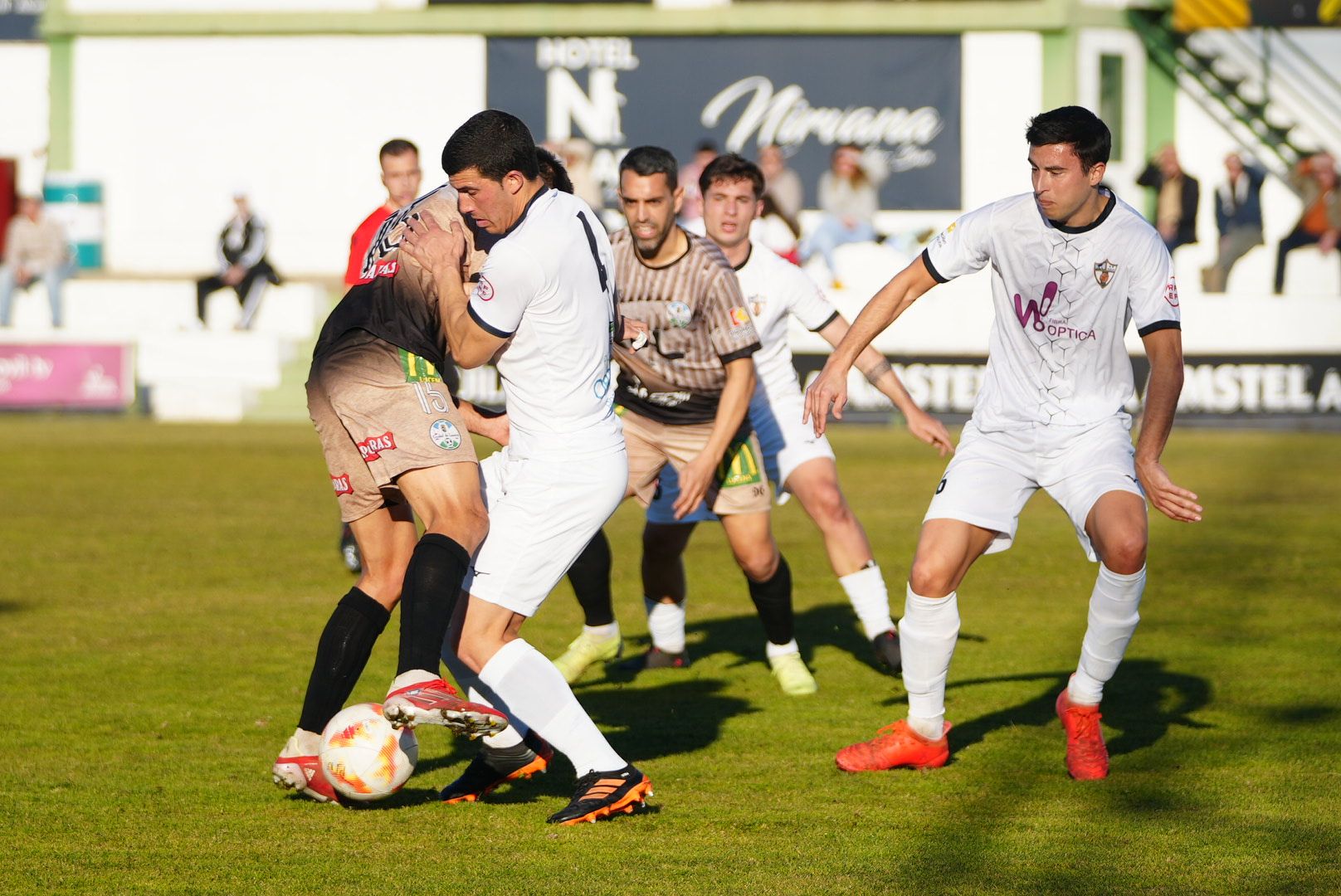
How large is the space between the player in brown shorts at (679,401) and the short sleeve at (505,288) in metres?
1.74

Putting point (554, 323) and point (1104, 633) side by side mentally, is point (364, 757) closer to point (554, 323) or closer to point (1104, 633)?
point (554, 323)

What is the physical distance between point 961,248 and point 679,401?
1.88 m

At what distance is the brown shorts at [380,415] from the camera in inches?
226

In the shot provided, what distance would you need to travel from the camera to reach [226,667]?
26.6 ft

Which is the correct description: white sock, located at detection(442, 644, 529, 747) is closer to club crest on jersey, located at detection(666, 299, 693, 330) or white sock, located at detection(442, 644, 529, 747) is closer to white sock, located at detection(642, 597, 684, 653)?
club crest on jersey, located at detection(666, 299, 693, 330)

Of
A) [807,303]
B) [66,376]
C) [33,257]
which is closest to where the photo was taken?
[807,303]

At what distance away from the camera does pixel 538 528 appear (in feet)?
18.3

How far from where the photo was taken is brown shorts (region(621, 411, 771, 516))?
7762mm

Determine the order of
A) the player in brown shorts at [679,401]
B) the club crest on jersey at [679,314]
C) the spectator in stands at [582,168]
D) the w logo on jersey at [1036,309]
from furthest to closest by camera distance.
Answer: the spectator in stands at [582,168] → the club crest on jersey at [679,314] → the player in brown shorts at [679,401] → the w logo on jersey at [1036,309]

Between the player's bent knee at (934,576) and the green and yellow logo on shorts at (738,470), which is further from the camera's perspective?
the green and yellow logo on shorts at (738,470)

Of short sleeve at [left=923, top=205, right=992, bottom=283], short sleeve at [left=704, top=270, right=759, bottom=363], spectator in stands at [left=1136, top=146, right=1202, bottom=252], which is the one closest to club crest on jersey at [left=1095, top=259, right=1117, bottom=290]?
short sleeve at [left=923, top=205, right=992, bottom=283]

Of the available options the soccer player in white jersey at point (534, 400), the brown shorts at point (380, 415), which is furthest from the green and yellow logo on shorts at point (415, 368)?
the soccer player in white jersey at point (534, 400)

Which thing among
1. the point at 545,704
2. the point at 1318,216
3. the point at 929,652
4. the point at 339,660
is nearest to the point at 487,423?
the point at 339,660

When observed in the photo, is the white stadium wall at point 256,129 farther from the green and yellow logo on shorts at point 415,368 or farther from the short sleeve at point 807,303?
the green and yellow logo on shorts at point 415,368
